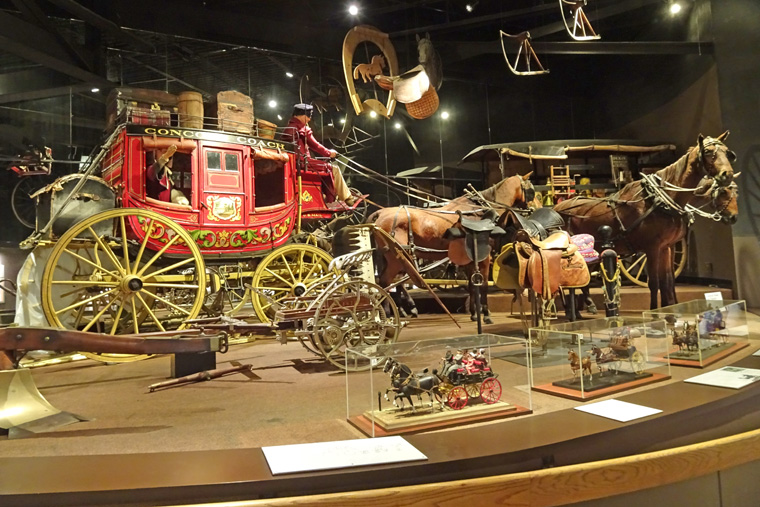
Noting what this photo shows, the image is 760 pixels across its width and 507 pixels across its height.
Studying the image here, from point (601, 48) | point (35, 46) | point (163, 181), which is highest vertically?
point (601, 48)

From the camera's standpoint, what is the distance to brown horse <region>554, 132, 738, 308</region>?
5.52 m

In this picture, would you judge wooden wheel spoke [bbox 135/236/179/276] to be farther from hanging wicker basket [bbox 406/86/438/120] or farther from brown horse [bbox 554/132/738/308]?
brown horse [bbox 554/132/738/308]

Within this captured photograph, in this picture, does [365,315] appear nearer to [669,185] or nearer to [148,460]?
[148,460]

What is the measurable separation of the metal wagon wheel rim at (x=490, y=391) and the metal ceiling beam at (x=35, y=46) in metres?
6.46

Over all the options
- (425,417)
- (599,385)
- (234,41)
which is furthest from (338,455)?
(234,41)

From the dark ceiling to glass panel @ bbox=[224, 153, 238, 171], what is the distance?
9.12 ft

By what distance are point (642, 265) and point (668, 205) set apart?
382 centimetres

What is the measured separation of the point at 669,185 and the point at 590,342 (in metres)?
3.89

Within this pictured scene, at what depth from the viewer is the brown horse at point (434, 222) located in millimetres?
6445

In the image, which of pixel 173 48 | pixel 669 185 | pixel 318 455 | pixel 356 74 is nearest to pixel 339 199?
pixel 356 74

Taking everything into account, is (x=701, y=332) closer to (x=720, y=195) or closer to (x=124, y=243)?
(x=720, y=195)

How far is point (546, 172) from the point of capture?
10.7 meters

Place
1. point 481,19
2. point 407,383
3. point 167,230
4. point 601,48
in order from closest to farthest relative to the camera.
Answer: point 407,383 → point 167,230 → point 601,48 → point 481,19

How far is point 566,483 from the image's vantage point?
1.89 metres
